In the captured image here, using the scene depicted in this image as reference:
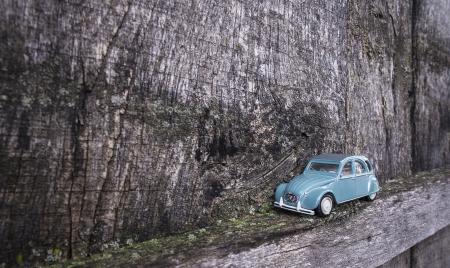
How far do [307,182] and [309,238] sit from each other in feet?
0.75

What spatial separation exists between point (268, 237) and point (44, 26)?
1.05 m

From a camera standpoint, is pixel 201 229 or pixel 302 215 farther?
pixel 302 215

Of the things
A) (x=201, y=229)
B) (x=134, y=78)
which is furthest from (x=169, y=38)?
(x=201, y=229)

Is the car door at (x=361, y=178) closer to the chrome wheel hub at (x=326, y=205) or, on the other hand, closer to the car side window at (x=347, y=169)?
the car side window at (x=347, y=169)

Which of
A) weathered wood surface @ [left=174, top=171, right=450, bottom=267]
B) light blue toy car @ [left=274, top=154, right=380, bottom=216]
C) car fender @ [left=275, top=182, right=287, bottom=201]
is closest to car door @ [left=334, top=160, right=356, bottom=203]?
light blue toy car @ [left=274, top=154, right=380, bottom=216]

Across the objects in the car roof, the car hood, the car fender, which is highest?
the car roof

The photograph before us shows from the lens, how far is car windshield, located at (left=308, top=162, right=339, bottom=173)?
1.70m

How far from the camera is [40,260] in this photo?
118 centimetres

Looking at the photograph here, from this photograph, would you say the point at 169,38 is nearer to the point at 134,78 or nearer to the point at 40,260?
the point at 134,78

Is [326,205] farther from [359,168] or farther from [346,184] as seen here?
[359,168]

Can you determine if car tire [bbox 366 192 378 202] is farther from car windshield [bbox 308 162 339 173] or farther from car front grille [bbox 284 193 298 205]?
car front grille [bbox 284 193 298 205]

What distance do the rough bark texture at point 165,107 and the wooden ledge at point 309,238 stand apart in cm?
11

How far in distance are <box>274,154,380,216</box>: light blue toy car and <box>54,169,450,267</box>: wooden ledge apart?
57mm

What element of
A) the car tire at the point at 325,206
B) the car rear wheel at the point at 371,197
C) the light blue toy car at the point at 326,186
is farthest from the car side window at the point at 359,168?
the car tire at the point at 325,206
